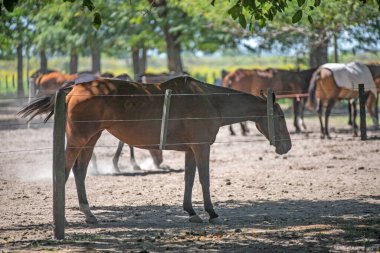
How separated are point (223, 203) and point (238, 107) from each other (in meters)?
1.67

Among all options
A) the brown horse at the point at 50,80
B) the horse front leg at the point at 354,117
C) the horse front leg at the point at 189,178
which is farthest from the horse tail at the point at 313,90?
the brown horse at the point at 50,80

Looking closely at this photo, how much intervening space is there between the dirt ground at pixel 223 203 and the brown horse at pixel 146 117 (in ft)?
1.17

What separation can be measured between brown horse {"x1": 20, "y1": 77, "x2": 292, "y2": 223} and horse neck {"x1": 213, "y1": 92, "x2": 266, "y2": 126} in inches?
0.5

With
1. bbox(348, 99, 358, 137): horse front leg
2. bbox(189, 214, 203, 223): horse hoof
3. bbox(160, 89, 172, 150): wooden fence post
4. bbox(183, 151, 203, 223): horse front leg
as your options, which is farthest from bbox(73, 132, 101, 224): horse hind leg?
bbox(348, 99, 358, 137): horse front leg

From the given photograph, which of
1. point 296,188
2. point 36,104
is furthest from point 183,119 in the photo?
point 296,188

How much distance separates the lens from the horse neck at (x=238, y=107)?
32.2ft

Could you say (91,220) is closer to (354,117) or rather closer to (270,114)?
(270,114)

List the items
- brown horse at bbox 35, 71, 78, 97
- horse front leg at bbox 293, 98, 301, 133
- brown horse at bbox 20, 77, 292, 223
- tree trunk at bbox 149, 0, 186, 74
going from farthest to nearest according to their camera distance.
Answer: brown horse at bbox 35, 71, 78, 97
tree trunk at bbox 149, 0, 186, 74
horse front leg at bbox 293, 98, 301, 133
brown horse at bbox 20, 77, 292, 223

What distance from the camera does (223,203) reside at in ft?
35.4

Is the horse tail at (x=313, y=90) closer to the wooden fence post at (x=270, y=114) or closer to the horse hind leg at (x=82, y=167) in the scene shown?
the wooden fence post at (x=270, y=114)

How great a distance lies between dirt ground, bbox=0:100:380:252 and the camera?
7695 mm

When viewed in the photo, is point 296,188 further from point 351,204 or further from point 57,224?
point 57,224

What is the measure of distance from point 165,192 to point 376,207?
3.49 meters

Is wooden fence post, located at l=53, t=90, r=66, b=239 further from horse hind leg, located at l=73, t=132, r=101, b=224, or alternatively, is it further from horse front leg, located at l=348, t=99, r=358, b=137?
horse front leg, located at l=348, t=99, r=358, b=137
